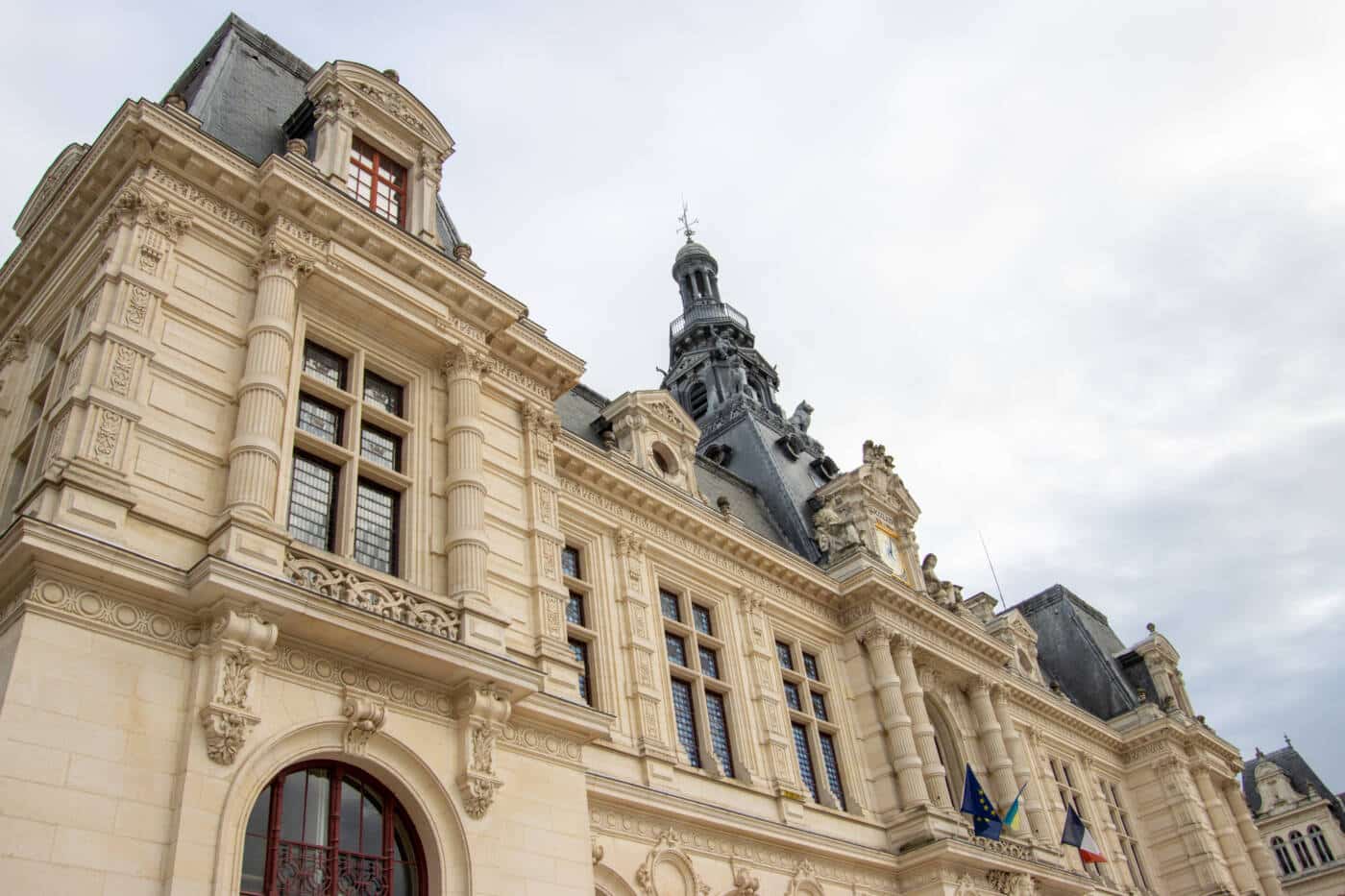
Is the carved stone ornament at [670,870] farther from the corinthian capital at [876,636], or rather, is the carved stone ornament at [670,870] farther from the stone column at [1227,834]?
the stone column at [1227,834]

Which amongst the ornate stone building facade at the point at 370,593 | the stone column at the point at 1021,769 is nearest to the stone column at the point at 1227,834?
the stone column at the point at 1021,769

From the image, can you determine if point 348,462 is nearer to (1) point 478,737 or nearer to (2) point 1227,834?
(1) point 478,737

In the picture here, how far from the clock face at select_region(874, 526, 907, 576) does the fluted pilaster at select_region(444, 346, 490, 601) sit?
14072 millimetres

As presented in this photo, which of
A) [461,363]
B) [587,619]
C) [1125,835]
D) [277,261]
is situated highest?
[277,261]

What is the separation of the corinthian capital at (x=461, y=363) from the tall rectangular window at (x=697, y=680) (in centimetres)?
672

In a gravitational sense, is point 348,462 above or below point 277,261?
below

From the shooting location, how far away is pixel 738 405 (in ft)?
111

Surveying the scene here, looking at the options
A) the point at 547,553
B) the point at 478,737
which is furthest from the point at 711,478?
the point at 478,737

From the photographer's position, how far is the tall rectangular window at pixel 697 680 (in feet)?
65.1

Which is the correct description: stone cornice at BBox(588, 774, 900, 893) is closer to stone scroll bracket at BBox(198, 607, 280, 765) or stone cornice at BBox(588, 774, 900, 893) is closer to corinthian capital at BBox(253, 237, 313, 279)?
stone scroll bracket at BBox(198, 607, 280, 765)

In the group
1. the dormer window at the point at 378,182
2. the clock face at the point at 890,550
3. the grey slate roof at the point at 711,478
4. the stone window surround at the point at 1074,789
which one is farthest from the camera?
the stone window surround at the point at 1074,789

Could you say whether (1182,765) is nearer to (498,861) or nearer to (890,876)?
(890,876)

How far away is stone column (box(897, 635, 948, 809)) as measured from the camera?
22.8 m

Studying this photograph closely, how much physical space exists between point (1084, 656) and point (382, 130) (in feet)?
107
